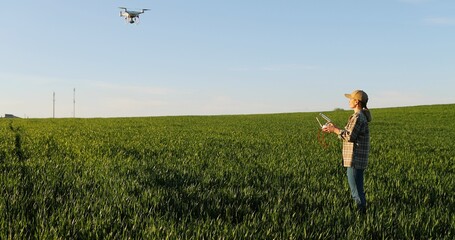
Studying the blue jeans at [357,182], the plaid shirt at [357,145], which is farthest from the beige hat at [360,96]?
the blue jeans at [357,182]

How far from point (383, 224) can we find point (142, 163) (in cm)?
681

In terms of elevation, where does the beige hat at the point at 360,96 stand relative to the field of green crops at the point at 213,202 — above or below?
above

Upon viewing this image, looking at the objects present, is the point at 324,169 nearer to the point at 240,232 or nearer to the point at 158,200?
the point at 158,200

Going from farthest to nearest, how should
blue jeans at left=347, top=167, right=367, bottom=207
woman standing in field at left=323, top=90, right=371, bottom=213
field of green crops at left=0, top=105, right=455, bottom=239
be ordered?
blue jeans at left=347, top=167, right=367, bottom=207 → woman standing in field at left=323, top=90, right=371, bottom=213 → field of green crops at left=0, top=105, right=455, bottom=239

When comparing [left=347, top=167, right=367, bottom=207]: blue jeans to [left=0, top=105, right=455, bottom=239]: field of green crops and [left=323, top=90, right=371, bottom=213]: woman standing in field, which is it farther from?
[left=0, top=105, right=455, bottom=239]: field of green crops

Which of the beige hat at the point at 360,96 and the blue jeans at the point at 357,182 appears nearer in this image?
the beige hat at the point at 360,96

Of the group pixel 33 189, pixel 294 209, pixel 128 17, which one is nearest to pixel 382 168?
pixel 294 209


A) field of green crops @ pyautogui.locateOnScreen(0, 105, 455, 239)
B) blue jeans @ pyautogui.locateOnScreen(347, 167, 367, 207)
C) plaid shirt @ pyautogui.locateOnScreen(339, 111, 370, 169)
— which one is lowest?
field of green crops @ pyautogui.locateOnScreen(0, 105, 455, 239)

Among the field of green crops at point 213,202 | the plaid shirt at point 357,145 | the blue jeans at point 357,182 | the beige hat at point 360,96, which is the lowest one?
the field of green crops at point 213,202

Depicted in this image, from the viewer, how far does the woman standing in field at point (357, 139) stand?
21.1 feet

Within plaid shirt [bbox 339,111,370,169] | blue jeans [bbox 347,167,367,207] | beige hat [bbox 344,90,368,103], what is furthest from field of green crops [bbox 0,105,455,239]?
beige hat [bbox 344,90,368,103]

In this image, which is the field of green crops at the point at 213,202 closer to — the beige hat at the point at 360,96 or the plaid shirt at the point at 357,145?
the plaid shirt at the point at 357,145

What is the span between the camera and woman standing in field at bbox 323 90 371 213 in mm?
6438

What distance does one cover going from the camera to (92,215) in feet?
18.3
